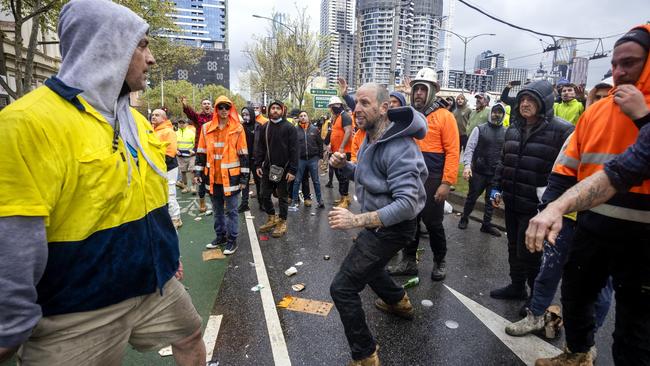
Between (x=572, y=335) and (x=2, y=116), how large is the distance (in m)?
3.28

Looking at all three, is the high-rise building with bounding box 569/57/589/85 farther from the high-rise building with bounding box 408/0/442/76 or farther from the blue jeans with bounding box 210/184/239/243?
the blue jeans with bounding box 210/184/239/243

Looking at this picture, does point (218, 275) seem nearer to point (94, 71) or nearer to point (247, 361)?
Answer: point (247, 361)

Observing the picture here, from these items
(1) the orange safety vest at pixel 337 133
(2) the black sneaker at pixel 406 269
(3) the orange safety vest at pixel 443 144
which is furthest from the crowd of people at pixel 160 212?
(1) the orange safety vest at pixel 337 133

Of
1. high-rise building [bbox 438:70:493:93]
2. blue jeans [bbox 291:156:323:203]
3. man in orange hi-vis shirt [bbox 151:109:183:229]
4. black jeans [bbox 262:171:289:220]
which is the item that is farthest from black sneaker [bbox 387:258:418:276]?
high-rise building [bbox 438:70:493:93]

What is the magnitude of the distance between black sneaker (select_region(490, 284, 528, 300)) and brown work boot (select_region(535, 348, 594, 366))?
1155 mm

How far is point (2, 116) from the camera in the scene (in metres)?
1.16

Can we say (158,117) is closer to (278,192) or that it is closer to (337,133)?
(278,192)

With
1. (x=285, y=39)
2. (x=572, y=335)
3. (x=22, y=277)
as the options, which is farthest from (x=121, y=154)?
(x=285, y=39)

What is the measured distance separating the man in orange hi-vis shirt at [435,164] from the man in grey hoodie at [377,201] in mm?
1554

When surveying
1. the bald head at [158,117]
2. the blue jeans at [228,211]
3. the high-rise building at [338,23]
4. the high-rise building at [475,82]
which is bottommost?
the blue jeans at [228,211]

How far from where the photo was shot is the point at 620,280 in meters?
1.90

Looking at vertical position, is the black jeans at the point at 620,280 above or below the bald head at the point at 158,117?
below

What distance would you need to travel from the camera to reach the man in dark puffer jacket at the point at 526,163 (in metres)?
3.31

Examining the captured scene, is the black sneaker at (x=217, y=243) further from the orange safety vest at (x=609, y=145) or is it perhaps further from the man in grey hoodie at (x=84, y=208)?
the orange safety vest at (x=609, y=145)
